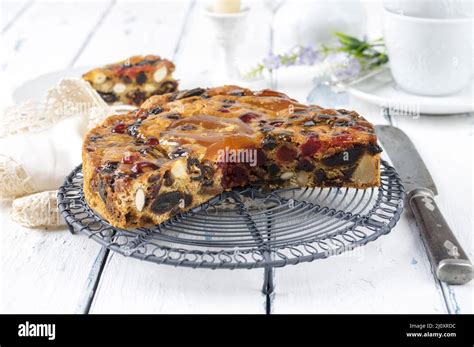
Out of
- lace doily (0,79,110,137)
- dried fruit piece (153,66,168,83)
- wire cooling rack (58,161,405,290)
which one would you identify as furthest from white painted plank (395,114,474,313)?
lace doily (0,79,110,137)

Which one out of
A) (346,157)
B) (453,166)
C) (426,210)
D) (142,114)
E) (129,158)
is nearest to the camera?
(129,158)

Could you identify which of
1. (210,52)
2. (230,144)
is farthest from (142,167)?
(210,52)

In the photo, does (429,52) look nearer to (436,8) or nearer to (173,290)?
(436,8)

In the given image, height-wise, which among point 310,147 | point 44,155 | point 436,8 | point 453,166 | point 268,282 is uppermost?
point 436,8

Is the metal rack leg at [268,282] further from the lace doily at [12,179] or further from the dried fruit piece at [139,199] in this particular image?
the lace doily at [12,179]

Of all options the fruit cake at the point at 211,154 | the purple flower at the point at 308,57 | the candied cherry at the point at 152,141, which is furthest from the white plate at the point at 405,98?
the candied cherry at the point at 152,141
